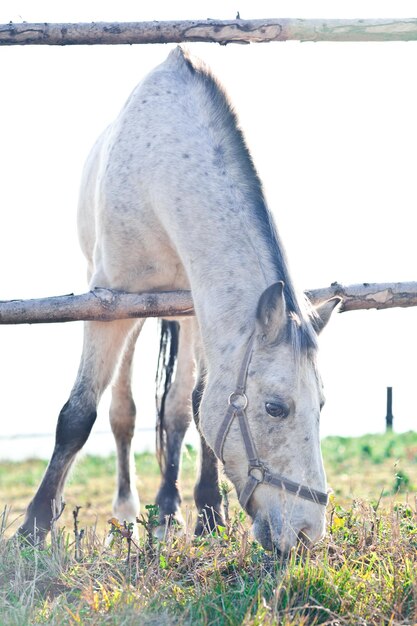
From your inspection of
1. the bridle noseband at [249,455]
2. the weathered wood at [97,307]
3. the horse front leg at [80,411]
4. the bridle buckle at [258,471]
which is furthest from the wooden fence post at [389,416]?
the bridle buckle at [258,471]

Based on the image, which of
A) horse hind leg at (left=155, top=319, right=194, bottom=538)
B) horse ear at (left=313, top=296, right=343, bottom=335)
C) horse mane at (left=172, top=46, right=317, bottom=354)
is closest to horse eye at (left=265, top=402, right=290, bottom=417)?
horse mane at (left=172, top=46, right=317, bottom=354)

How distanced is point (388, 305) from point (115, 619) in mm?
3299

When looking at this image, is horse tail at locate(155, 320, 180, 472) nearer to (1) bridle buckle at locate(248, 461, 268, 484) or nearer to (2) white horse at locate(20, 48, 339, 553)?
(2) white horse at locate(20, 48, 339, 553)

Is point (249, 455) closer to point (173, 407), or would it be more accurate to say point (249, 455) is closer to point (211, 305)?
point (211, 305)

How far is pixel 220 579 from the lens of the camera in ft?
12.5

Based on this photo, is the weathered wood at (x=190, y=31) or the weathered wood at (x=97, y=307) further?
the weathered wood at (x=190, y=31)

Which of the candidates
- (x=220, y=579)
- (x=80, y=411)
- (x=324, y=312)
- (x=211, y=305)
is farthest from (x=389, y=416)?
(x=220, y=579)

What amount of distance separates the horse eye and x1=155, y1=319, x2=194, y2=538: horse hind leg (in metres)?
2.55

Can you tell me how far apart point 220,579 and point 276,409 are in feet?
2.63

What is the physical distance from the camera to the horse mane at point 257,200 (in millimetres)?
4222

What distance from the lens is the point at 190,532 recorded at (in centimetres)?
446

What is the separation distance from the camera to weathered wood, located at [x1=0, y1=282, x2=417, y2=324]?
5.18 metres

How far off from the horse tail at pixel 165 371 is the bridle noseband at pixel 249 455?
2.76 m

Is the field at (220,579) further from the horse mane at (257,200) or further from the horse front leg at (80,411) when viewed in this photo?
the horse mane at (257,200)
